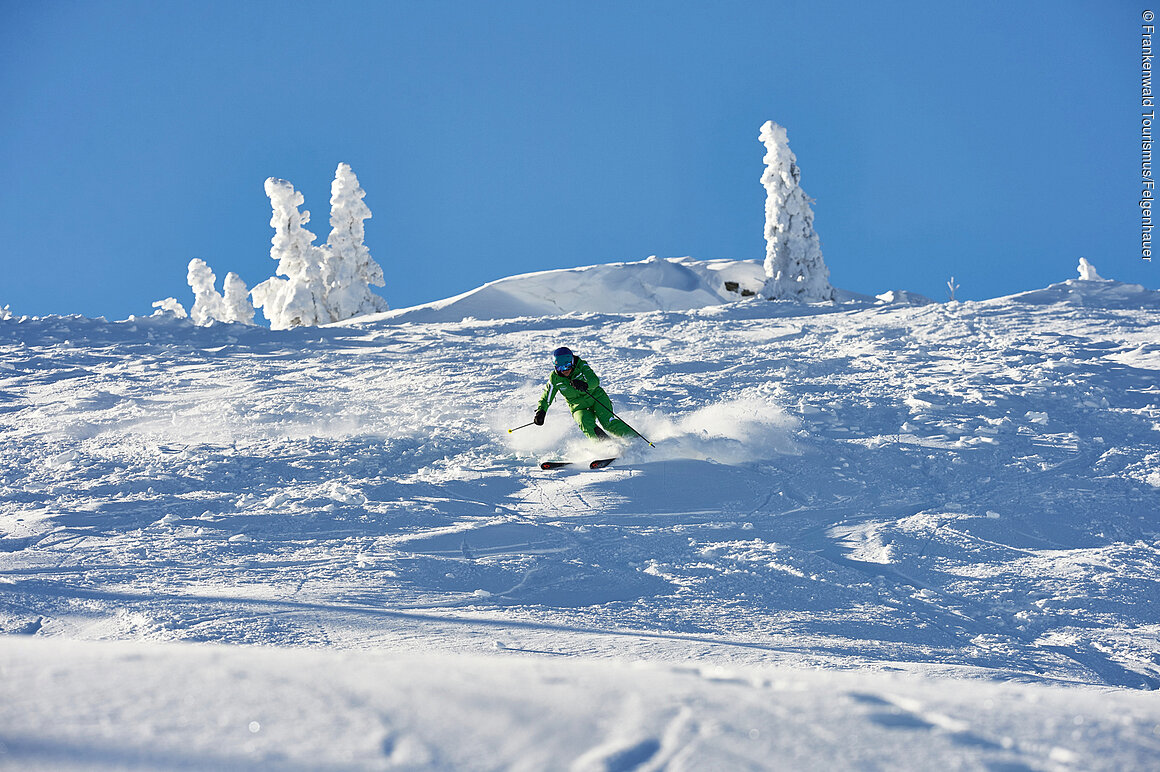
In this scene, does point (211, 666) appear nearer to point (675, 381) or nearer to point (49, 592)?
point (49, 592)

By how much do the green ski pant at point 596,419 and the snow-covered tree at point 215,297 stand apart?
47571 millimetres

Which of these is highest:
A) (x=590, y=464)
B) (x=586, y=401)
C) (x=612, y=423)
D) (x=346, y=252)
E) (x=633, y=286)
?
(x=346, y=252)

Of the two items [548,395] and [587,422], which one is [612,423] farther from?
[548,395]

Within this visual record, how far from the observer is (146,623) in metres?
4.12

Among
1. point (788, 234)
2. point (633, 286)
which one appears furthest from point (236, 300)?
point (788, 234)

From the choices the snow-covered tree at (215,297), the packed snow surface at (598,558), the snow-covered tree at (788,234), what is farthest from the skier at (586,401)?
the snow-covered tree at (215,297)

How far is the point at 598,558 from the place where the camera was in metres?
5.73

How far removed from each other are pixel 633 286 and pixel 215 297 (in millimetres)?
28137

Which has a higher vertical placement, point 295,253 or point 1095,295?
point 295,253

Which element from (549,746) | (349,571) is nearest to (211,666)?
(549,746)

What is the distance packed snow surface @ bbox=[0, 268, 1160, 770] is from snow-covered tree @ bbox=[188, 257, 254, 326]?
37110 mm

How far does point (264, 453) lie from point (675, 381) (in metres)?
6.74

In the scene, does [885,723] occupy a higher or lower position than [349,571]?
higher

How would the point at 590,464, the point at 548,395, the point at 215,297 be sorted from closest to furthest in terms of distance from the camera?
the point at 590,464 < the point at 548,395 < the point at 215,297
